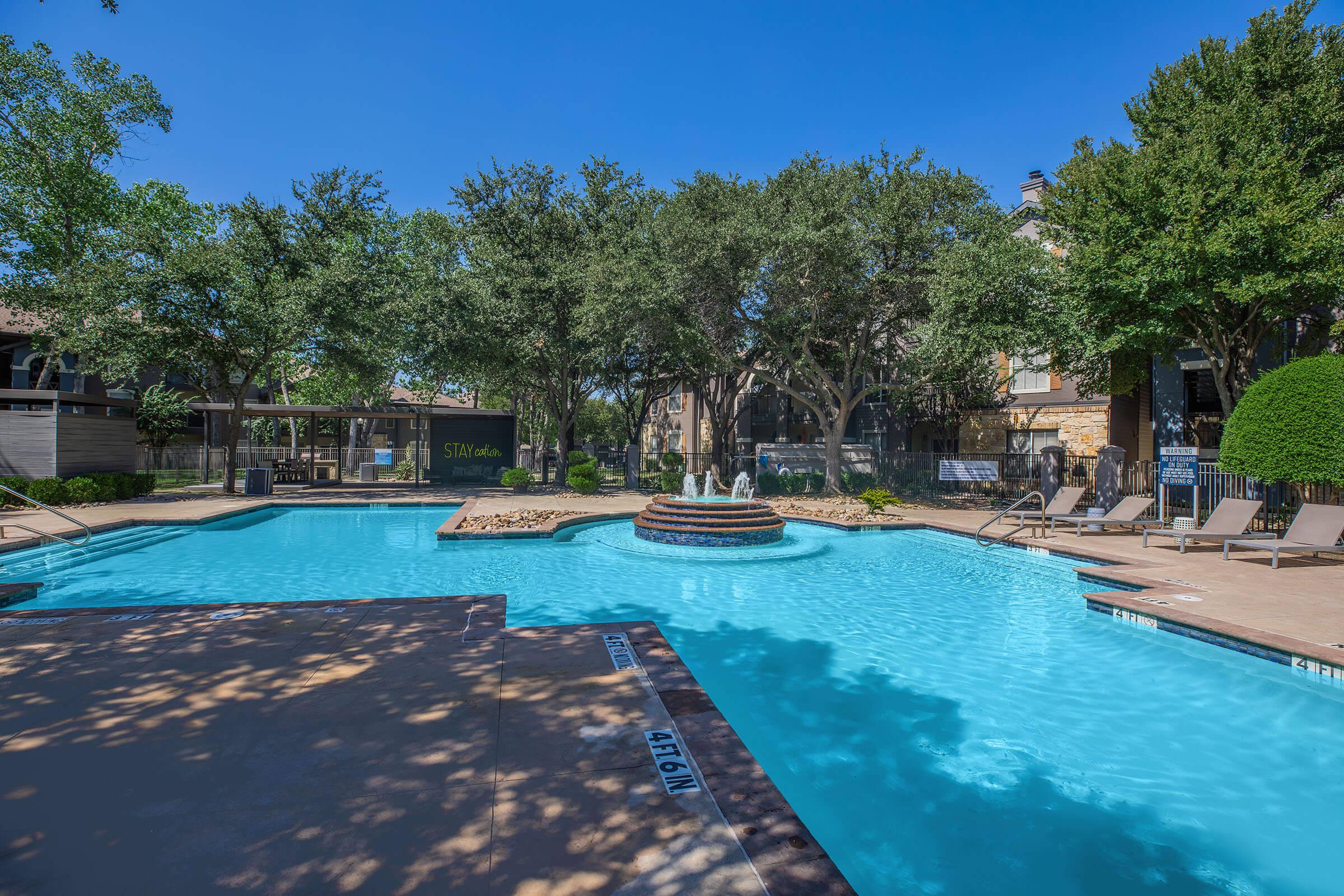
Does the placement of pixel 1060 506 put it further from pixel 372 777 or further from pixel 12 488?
pixel 12 488

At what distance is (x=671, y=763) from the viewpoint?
3375mm

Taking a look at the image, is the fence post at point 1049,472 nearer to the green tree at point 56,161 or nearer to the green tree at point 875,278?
the green tree at point 875,278

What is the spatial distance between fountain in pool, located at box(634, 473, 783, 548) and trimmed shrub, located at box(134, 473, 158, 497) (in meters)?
16.3

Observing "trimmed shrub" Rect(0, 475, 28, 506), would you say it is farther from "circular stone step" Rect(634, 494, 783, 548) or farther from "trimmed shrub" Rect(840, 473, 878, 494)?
"trimmed shrub" Rect(840, 473, 878, 494)

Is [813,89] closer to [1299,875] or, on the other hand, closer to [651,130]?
[651,130]

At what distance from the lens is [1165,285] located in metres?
14.3

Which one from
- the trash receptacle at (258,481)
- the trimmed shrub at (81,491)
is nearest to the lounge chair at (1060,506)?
the trash receptacle at (258,481)

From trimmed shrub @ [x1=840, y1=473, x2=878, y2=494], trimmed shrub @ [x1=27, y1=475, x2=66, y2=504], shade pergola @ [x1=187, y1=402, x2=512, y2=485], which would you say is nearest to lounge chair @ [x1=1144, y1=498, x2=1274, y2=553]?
trimmed shrub @ [x1=840, y1=473, x2=878, y2=494]

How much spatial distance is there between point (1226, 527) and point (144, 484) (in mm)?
27418

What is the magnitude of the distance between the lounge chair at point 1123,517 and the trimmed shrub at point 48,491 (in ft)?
78.8

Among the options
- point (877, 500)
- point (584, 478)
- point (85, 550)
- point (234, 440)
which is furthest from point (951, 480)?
point (234, 440)

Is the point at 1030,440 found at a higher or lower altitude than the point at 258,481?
higher

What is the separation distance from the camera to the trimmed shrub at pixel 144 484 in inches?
751

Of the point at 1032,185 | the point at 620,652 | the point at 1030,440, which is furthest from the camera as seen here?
the point at 1032,185
